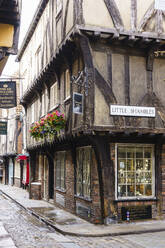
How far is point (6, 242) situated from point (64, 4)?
8213 millimetres

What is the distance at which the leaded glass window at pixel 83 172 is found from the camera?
12.2 m

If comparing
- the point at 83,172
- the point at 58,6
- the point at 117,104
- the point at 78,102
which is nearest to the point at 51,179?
the point at 83,172

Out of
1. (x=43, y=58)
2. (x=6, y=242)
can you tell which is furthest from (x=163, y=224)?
(x=43, y=58)

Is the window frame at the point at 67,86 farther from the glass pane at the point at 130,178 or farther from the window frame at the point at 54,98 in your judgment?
the glass pane at the point at 130,178

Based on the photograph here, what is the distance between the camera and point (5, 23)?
6562 millimetres

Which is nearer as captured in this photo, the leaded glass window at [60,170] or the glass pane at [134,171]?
the glass pane at [134,171]

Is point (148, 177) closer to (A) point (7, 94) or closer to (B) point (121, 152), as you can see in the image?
(B) point (121, 152)

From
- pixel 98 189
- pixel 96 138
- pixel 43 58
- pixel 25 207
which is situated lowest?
pixel 25 207

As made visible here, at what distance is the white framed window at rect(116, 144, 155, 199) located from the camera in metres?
11.6

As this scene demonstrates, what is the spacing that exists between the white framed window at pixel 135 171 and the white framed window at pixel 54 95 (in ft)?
14.5

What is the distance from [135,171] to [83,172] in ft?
6.36

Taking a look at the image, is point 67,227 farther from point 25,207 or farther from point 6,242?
point 25,207

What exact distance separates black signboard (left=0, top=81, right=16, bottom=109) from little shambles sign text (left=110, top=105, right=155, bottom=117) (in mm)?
3371

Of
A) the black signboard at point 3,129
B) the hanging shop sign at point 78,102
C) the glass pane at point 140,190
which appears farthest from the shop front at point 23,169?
the hanging shop sign at point 78,102
